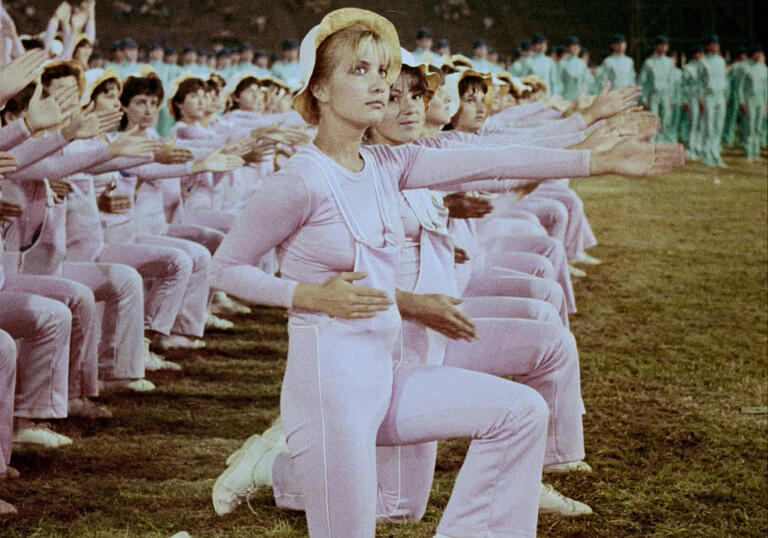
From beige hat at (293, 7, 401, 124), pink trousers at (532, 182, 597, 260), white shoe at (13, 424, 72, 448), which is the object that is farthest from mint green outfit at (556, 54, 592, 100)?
beige hat at (293, 7, 401, 124)

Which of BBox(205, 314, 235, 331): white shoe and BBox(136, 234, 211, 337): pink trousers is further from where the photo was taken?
BBox(205, 314, 235, 331): white shoe

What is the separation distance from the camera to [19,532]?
12.5 feet

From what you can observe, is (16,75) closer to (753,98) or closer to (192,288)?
(192,288)

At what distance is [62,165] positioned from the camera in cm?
483

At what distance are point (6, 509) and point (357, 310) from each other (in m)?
2.04

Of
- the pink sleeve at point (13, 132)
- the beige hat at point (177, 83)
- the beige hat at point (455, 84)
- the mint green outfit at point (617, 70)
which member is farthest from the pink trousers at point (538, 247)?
the mint green outfit at point (617, 70)

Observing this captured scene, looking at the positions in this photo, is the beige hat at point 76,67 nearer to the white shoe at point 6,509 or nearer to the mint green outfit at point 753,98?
the white shoe at point 6,509

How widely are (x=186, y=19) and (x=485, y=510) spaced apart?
1069 inches

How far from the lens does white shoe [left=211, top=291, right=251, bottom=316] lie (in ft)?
25.7

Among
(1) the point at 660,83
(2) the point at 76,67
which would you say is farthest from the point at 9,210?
(1) the point at 660,83

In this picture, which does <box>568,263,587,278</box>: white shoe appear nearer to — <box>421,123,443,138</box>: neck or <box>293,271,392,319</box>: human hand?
<box>421,123,443,138</box>: neck

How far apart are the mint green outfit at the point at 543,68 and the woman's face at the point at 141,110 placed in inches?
520

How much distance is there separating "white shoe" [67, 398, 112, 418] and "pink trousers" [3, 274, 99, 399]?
0.03 m

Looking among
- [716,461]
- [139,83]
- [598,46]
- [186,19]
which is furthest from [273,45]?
[716,461]
